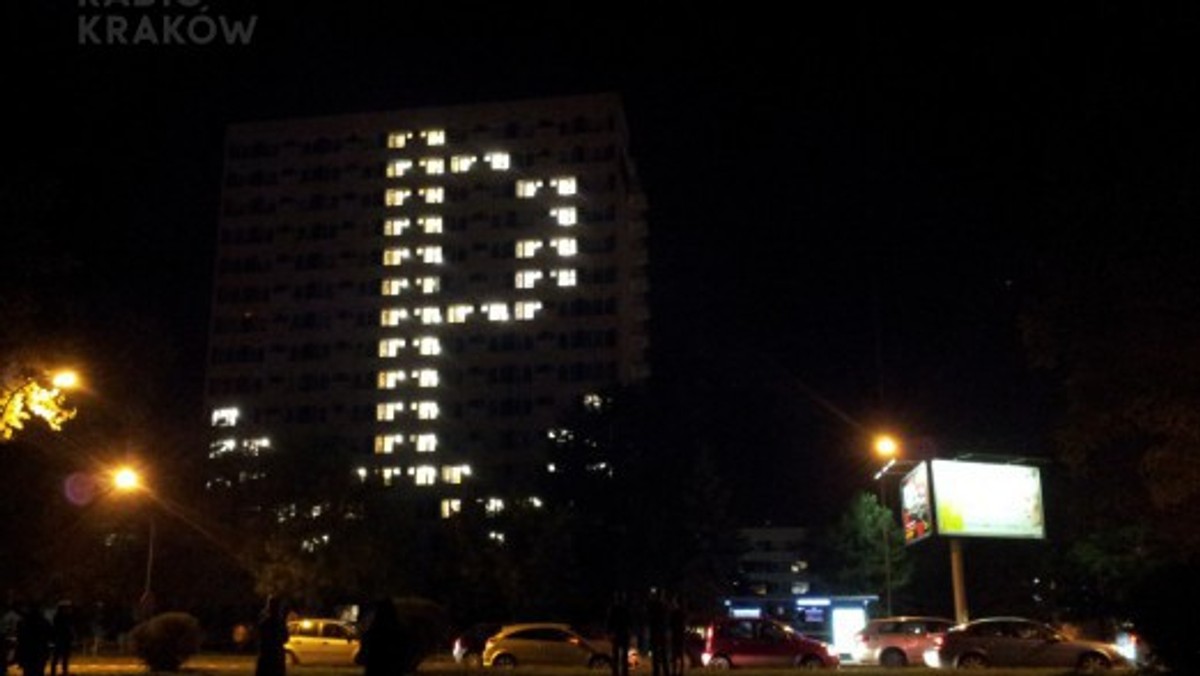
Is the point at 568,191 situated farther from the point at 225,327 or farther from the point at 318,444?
the point at 318,444

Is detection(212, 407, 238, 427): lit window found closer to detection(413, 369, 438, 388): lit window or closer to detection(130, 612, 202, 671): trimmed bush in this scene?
detection(413, 369, 438, 388): lit window

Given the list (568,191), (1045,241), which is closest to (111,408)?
(1045,241)

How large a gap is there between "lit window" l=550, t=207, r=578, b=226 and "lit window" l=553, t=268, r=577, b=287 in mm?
5199

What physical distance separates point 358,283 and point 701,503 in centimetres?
5988

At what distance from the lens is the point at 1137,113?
88.5 feet

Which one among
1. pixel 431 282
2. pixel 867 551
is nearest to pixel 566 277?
pixel 431 282

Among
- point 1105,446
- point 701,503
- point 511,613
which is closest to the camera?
point 1105,446

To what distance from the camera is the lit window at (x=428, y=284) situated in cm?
12481

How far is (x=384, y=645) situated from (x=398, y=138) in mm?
121419

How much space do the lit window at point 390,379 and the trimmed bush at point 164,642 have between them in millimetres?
92853

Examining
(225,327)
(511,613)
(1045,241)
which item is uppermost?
(225,327)

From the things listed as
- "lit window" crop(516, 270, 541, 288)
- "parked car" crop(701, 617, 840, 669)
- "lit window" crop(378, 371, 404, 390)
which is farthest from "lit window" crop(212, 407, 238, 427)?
"parked car" crop(701, 617, 840, 669)

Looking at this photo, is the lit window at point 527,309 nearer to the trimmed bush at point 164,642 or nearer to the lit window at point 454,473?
the lit window at point 454,473

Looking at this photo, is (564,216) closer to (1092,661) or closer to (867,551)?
(867,551)
